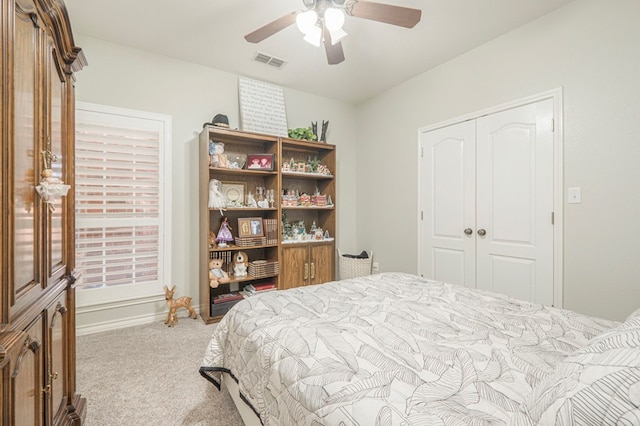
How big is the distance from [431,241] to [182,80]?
3250mm

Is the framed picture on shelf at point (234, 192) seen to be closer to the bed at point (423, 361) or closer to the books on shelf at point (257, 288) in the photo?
the books on shelf at point (257, 288)

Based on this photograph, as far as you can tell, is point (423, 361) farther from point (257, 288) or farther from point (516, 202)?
point (257, 288)

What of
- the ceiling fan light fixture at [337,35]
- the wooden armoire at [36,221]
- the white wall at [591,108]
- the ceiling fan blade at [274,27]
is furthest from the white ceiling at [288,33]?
the wooden armoire at [36,221]

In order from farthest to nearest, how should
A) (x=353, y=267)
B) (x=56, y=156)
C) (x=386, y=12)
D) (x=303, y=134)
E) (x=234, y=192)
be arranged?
(x=353, y=267), (x=303, y=134), (x=234, y=192), (x=386, y=12), (x=56, y=156)

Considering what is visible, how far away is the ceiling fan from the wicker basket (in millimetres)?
2590

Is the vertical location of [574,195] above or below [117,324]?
above

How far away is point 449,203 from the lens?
3.08m

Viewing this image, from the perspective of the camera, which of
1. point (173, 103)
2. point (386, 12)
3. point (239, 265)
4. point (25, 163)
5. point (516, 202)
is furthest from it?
point (239, 265)

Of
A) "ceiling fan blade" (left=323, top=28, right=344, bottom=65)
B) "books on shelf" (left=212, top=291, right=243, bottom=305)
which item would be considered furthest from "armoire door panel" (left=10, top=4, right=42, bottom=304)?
"books on shelf" (left=212, top=291, right=243, bottom=305)

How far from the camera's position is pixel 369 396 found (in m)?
0.80

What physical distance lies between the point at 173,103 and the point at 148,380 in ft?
8.44

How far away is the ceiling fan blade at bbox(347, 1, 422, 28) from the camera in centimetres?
171

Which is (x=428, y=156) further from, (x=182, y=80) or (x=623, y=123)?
(x=182, y=80)

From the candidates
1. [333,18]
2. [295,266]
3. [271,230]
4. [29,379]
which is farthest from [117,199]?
[333,18]
